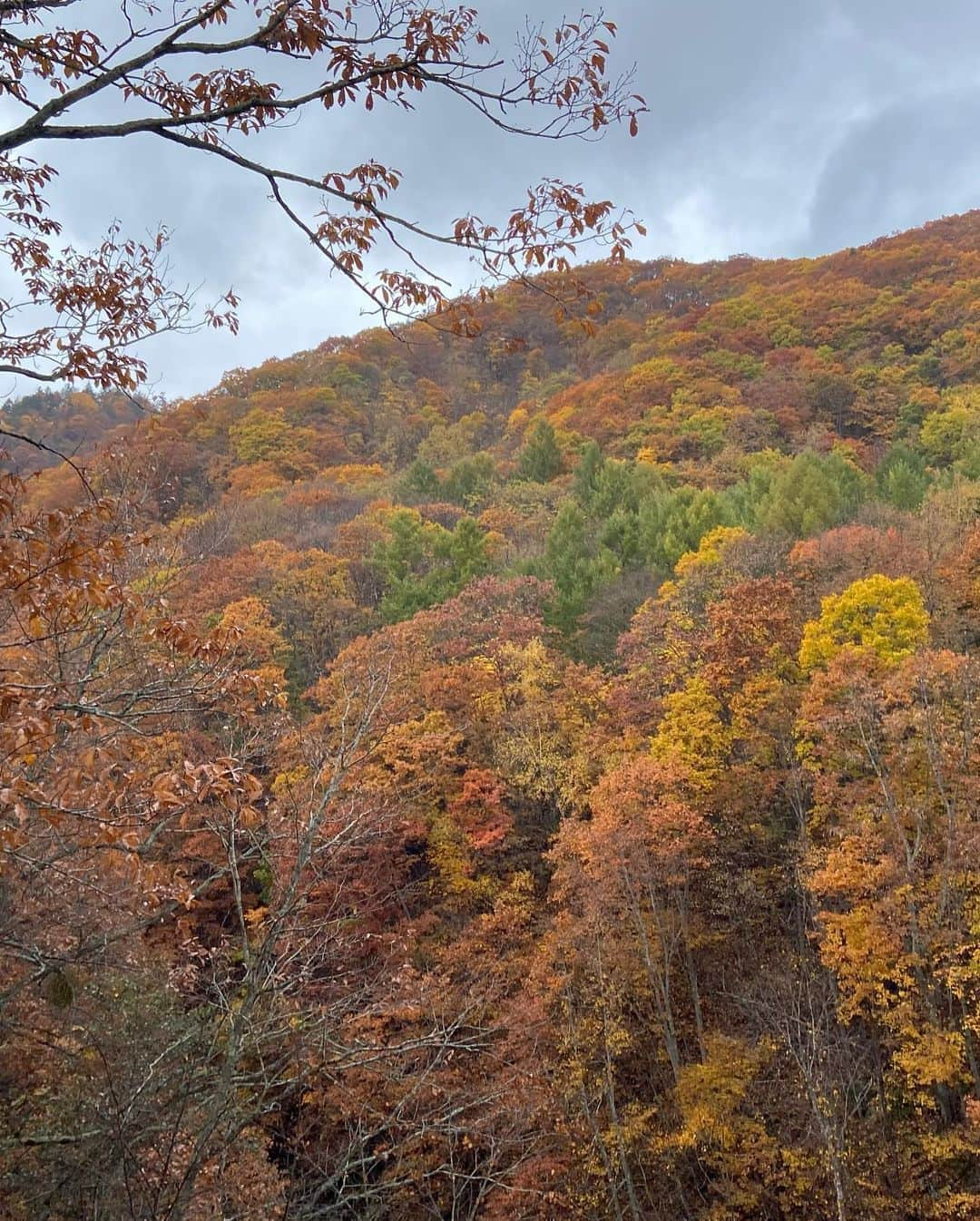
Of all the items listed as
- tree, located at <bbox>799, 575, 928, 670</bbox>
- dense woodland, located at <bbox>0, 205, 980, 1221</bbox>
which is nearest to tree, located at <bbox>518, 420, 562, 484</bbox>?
dense woodland, located at <bbox>0, 205, 980, 1221</bbox>

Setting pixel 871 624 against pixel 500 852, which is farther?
pixel 500 852

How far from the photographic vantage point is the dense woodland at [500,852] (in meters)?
4.37

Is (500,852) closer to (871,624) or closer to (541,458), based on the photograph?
(871,624)

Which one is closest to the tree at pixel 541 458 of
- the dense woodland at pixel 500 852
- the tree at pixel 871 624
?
the dense woodland at pixel 500 852

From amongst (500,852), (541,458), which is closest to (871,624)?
(500,852)

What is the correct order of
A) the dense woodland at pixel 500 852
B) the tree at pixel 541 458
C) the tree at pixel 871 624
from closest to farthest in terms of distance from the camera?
1. the dense woodland at pixel 500 852
2. the tree at pixel 871 624
3. the tree at pixel 541 458

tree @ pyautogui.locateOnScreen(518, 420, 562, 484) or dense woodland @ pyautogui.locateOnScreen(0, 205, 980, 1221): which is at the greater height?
tree @ pyautogui.locateOnScreen(518, 420, 562, 484)

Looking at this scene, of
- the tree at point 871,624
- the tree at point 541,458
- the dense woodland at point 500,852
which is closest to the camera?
the dense woodland at point 500,852

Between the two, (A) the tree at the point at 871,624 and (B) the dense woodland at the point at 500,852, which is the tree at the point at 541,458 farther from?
(A) the tree at the point at 871,624

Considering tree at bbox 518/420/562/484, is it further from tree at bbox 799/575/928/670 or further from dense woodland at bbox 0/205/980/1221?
tree at bbox 799/575/928/670

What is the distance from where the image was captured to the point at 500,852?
1844 cm

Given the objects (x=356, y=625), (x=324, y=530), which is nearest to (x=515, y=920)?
(x=356, y=625)

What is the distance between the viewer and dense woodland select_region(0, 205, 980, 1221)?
14.3 ft

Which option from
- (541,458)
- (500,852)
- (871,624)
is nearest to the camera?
(871,624)
